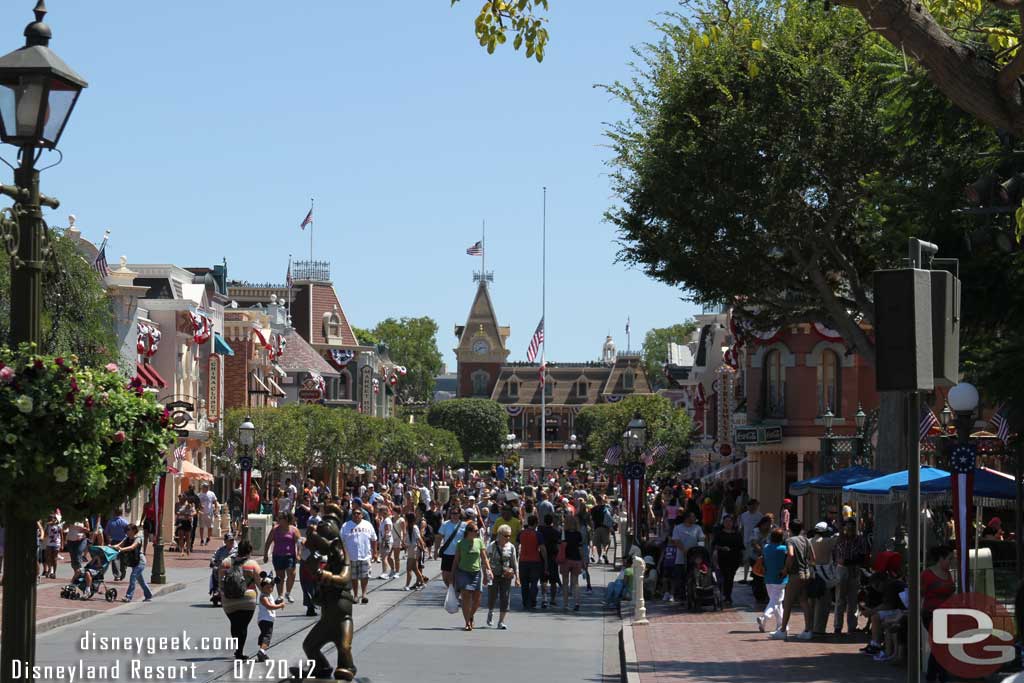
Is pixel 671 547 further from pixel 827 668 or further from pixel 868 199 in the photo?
pixel 827 668

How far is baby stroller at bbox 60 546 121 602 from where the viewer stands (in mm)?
25688

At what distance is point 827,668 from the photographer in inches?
686

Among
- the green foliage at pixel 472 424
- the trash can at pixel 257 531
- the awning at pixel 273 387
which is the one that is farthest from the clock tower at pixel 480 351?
the trash can at pixel 257 531

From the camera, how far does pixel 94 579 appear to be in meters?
25.9

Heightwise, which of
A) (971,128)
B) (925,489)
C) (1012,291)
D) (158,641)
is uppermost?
(971,128)

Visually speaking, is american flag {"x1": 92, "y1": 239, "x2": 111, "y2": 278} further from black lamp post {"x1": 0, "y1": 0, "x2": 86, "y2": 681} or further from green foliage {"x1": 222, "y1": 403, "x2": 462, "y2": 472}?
black lamp post {"x1": 0, "y1": 0, "x2": 86, "y2": 681}

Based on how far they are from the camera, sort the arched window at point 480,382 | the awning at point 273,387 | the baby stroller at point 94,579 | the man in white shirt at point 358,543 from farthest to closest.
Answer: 1. the arched window at point 480,382
2. the awning at point 273,387
3. the baby stroller at point 94,579
4. the man in white shirt at point 358,543

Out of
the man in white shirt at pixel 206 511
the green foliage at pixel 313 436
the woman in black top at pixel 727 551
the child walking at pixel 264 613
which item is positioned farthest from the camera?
the green foliage at pixel 313 436

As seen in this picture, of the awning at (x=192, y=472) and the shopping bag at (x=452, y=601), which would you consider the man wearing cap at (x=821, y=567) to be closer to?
the shopping bag at (x=452, y=601)

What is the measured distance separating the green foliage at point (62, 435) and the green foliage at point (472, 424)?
124041mm

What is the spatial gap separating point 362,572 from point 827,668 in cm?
1006

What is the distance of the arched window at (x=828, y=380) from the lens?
4825cm

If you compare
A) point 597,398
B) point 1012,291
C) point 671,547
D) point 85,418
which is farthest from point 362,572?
point 597,398

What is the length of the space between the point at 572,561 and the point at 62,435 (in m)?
18.0
